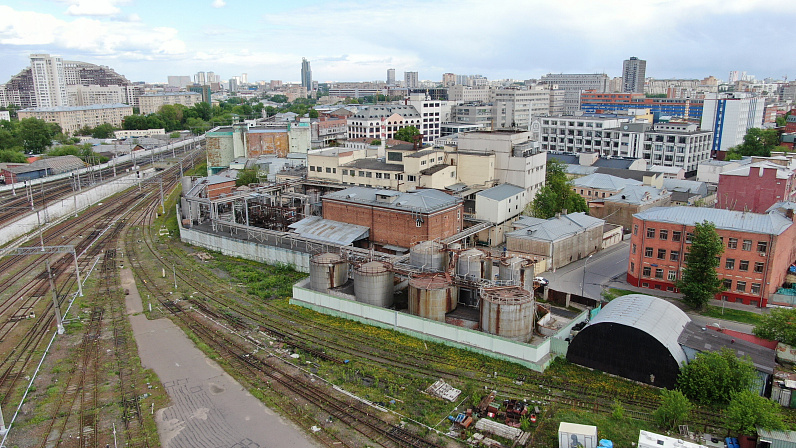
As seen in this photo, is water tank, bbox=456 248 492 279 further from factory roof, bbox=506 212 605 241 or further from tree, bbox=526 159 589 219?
tree, bbox=526 159 589 219

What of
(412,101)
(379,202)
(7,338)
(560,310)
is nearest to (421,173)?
(379,202)

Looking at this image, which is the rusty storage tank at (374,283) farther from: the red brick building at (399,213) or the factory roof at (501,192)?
the factory roof at (501,192)

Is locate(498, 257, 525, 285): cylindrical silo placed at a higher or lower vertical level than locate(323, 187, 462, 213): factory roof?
lower

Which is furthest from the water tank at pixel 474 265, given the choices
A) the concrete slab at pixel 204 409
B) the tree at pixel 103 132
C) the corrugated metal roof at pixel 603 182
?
the tree at pixel 103 132

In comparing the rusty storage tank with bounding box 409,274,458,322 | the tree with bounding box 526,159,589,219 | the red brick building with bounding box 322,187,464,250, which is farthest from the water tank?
the tree with bounding box 526,159,589,219

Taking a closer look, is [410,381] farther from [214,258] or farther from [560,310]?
[214,258]

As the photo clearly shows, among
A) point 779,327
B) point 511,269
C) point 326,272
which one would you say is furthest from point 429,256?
point 779,327

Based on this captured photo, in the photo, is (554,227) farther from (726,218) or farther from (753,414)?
(753,414)
